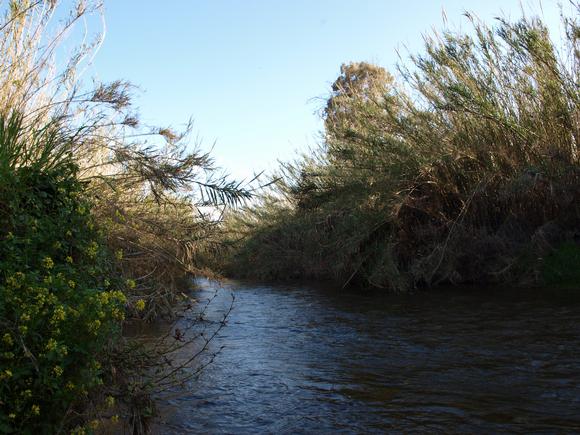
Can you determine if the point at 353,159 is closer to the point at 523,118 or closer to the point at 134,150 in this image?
the point at 523,118

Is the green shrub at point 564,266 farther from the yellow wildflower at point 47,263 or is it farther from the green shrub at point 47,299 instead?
the yellow wildflower at point 47,263

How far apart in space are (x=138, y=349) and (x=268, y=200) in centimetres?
1728

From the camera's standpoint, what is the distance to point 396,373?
638cm

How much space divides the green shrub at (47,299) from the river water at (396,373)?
1.43 metres

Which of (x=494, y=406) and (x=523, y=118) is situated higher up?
(x=523, y=118)

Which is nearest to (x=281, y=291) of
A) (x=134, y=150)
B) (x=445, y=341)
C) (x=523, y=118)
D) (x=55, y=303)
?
(x=523, y=118)

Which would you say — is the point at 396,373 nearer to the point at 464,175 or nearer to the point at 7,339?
the point at 7,339

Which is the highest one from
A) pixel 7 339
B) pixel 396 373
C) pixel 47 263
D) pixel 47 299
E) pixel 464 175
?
pixel 464 175

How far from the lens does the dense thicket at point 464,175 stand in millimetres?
12023

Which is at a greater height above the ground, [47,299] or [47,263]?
[47,263]

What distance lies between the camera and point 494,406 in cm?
513

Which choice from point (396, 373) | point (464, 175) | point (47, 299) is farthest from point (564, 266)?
point (47, 299)

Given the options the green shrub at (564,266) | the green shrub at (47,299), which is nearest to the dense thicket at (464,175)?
the green shrub at (564,266)

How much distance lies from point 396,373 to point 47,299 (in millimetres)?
4038
